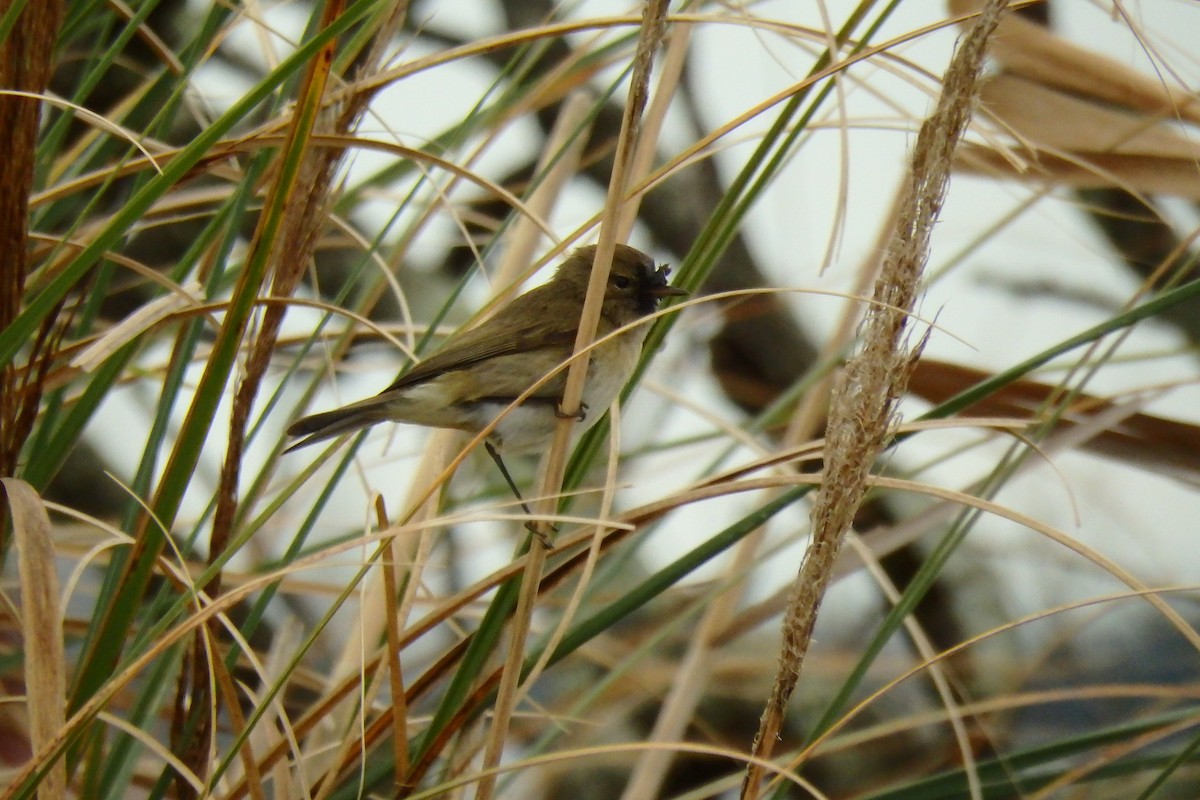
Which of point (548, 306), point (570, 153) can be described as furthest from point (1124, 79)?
point (548, 306)

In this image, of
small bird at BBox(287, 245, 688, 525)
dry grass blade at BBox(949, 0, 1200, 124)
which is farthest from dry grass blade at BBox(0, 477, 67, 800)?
dry grass blade at BBox(949, 0, 1200, 124)

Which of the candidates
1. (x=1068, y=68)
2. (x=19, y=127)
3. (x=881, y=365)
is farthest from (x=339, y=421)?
(x=1068, y=68)

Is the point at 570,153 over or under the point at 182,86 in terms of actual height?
over

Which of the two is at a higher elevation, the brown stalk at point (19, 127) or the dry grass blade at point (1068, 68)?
the dry grass blade at point (1068, 68)

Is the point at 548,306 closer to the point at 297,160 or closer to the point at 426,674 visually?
the point at 426,674

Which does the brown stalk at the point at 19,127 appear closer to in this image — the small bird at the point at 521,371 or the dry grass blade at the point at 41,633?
the dry grass blade at the point at 41,633

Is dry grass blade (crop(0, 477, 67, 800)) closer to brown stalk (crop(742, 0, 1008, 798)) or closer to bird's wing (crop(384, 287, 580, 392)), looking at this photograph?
brown stalk (crop(742, 0, 1008, 798))

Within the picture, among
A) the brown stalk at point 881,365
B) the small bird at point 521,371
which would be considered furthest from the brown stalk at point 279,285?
the brown stalk at point 881,365

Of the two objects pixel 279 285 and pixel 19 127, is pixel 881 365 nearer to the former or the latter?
pixel 279 285
